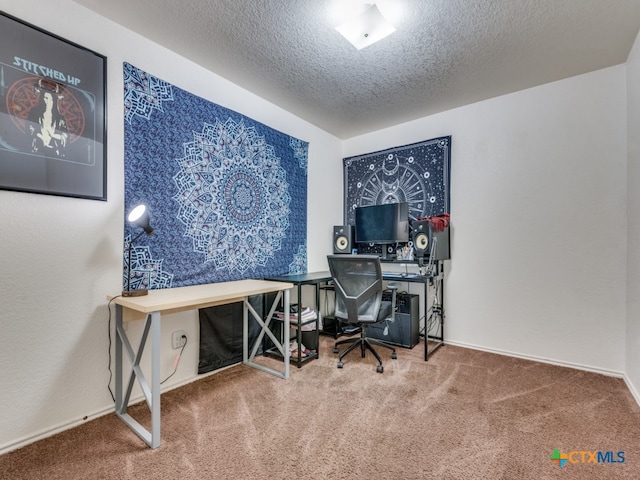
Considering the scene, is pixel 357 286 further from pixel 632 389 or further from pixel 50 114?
pixel 50 114

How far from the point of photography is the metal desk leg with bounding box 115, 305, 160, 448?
5.30 ft

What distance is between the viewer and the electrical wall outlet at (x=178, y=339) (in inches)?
91.4

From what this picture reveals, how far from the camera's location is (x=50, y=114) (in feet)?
5.73

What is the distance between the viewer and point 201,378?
2449 mm

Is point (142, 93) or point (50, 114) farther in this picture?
point (142, 93)

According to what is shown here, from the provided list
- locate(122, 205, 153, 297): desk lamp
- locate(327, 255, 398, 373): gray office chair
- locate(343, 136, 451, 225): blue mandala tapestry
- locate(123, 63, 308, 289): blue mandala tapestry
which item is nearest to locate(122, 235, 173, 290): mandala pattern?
locate(123, 63, 308, 289): blue mandala tapestry

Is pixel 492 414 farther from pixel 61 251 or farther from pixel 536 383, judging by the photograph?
pixel 61 251

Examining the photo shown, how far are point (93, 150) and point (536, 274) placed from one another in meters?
3.70

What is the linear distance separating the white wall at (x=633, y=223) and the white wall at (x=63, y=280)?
135 inches

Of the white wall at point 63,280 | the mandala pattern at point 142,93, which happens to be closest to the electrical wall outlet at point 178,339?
the white wall at point 63,280

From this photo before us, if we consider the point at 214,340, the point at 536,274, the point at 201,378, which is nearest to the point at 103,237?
the point at 214,340

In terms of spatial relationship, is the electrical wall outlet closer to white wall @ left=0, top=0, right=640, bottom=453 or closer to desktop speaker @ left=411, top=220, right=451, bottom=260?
white wall @ left=0, top=0, right=640, bottom=453

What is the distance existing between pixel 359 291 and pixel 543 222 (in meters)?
1.82

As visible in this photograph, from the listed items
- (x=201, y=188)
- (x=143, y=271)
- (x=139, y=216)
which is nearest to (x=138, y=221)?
(x=139, y=216)
